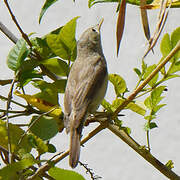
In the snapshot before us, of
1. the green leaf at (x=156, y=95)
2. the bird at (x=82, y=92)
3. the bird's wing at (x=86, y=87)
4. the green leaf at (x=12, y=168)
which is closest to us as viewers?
the green leaf at (x=12, y=168)

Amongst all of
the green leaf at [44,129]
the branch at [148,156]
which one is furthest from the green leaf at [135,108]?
the green leaf at [44,129]

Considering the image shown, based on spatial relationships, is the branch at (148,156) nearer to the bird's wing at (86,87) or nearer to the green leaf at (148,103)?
the green leaf at (148,103)

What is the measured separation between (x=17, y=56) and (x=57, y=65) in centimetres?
14

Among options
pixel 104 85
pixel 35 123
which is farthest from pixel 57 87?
pixel 104 85

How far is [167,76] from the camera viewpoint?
3.19ft

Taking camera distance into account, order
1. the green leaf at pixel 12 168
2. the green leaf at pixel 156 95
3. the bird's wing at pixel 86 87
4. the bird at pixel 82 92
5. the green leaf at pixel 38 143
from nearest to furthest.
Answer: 1. the green leaf at pixel 12 168
2. the green leaf at pixel 38 143
3. the green leaf at pixel 156 95
4. the bird at pixel 82 92
5. the bird's wing at pixel 86 87

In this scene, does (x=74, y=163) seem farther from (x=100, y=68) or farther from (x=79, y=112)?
(x=100, y=68)

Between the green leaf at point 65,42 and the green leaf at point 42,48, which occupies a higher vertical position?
the green leaf at point 42,48

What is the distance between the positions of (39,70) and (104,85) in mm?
430

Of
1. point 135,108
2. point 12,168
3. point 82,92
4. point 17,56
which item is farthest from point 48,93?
point 82,92

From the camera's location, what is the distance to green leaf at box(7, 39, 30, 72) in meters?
0.95

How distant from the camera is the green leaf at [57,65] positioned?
3.49 ft

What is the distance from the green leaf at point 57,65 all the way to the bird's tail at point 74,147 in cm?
19

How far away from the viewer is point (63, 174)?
78 centimetres
